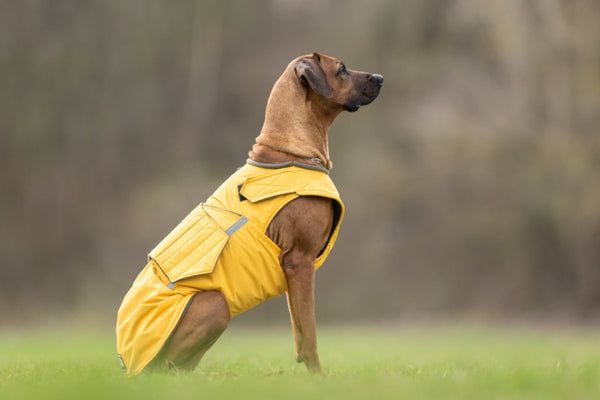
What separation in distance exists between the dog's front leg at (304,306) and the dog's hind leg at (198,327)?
1.38ft

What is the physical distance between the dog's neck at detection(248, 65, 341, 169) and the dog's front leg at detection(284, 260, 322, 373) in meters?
0.70

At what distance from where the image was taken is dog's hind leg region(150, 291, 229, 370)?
4.52m

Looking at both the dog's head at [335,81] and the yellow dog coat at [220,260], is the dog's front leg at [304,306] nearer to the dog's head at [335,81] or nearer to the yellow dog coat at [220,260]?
the yellow dog coat at [220,260]

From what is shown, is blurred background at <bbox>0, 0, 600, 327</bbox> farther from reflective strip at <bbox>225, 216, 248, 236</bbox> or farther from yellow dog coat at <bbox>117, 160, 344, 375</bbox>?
reflective strip at <bbox>225, 216, 248, 236</bbox>

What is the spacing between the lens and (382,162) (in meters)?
19.2

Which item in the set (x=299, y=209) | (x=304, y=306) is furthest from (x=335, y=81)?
(x=304, y=306)

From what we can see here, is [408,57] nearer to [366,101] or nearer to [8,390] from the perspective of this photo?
[366,101]

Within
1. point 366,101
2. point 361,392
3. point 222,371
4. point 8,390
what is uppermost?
point 366,101

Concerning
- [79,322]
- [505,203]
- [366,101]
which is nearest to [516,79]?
[505,203]

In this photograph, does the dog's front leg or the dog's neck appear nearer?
the dog's front leg

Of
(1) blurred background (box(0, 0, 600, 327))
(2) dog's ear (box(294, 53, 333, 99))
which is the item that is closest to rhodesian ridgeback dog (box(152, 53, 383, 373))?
(2) dog's ear (box(294, 53, 333, 99))

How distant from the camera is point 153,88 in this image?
20484 mm

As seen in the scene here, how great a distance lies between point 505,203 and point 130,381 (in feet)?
48.9

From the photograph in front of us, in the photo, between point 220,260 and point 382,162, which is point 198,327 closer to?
point 220,260
